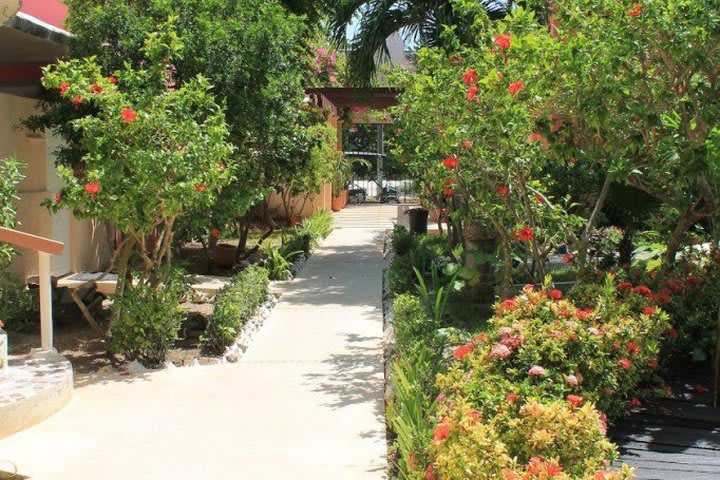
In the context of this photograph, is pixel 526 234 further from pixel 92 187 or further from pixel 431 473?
pixel 92 187

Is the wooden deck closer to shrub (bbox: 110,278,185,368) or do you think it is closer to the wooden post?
shrub (bbox: 110,278,185,368)

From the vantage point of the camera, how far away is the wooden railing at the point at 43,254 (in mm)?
7051

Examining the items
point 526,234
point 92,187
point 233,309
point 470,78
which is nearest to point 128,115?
point 92,187

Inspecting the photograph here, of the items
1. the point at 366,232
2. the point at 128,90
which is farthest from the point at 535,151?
the point at 366,232

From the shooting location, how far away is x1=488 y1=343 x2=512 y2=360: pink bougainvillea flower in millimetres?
4465

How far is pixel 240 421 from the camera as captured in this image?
6.21m

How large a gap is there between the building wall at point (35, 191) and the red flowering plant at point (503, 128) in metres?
5.63

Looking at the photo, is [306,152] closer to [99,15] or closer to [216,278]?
[216,278]

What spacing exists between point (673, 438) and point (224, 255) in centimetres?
1003

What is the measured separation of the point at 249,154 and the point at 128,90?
2.65 meters

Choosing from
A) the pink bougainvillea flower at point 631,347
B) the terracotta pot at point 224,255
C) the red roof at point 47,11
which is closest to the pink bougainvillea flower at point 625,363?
the pink bougainvillea flower at point 631,347

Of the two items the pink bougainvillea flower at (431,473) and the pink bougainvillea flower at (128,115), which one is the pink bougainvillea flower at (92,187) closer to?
the pink bougainvillea flower at (128,115)

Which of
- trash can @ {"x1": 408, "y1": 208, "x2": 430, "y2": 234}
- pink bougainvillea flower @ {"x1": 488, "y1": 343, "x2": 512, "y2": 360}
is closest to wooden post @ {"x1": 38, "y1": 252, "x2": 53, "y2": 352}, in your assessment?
pink bougainvillea flower @ {"x1": 488, "y1": 343, "x2": 512, "y2": 360}

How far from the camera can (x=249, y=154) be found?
10594mm
